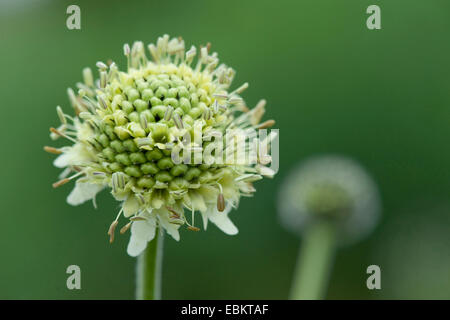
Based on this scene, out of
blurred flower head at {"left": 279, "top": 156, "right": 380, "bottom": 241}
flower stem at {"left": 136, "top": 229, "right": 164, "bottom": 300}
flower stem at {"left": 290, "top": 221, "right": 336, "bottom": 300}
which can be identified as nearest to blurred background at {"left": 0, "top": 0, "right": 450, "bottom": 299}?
blurred flower head at {"left": 279, "top": 156, "right": 380, "bottom": 241}

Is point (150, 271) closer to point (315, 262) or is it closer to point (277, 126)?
point (315, 262)

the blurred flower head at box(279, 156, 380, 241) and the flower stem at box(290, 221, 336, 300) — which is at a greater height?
the blurred flower head at box(279, 156, 380, 241)

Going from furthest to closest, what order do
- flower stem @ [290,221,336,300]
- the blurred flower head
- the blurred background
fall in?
the blurred background < the blurred flower head < flower stem @ [290,221,336,300]

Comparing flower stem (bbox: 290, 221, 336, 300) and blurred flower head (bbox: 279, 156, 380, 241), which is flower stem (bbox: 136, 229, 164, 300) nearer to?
flower stem (bbox: 290, 221, 336, 300)

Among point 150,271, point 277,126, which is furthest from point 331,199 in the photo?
point 150,271
